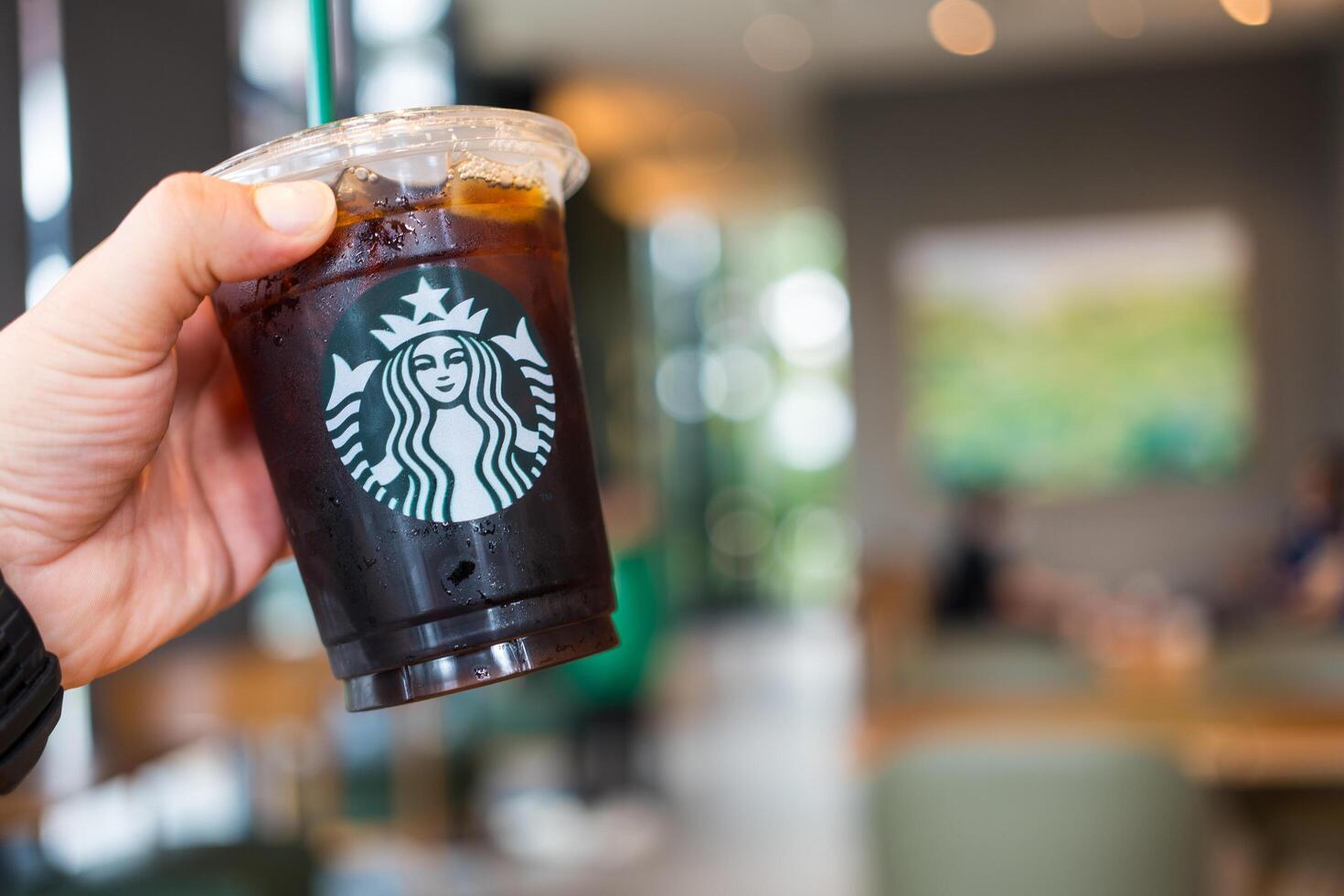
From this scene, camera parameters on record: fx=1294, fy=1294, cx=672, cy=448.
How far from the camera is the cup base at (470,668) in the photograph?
0.65 m

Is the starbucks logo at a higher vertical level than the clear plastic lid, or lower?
lower

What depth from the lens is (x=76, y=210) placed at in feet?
7.84

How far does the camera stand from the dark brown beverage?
2.08ft

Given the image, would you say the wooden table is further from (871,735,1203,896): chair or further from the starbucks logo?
the starbucks logo

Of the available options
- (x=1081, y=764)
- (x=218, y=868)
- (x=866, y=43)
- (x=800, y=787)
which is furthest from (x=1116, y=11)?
(x=218, y=868)

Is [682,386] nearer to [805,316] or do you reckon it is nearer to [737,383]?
[737,383]

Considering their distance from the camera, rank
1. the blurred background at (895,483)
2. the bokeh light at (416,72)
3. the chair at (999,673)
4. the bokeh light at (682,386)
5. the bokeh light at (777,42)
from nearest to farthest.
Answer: the blurred background at (895,483)
the chair at (999,673)
the bokeh light at (416,72)
the bokeh light at (777,42)
the bokeh light at (682,386)

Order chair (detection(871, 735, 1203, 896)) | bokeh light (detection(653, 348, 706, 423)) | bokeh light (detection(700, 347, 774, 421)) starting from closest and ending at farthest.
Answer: chair (detection(871, 735, 1203, 896)) < bokeh light (detection(653, 348, 706, 423)) < bokeh light (detection(700, 347, 774, 421))

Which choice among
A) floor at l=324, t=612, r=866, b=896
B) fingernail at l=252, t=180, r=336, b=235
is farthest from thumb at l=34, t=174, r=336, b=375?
floor at l=324, t=612, r=866, b=896

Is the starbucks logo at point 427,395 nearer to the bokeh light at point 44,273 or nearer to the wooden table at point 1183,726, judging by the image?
the bokeh light at point 44,273

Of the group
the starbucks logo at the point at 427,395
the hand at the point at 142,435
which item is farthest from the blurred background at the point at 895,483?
the starbucks logo at the point at 427,395

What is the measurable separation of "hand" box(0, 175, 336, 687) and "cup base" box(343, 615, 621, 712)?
211 millimetres

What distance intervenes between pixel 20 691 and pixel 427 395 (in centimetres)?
27

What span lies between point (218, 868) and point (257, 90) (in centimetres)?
241
